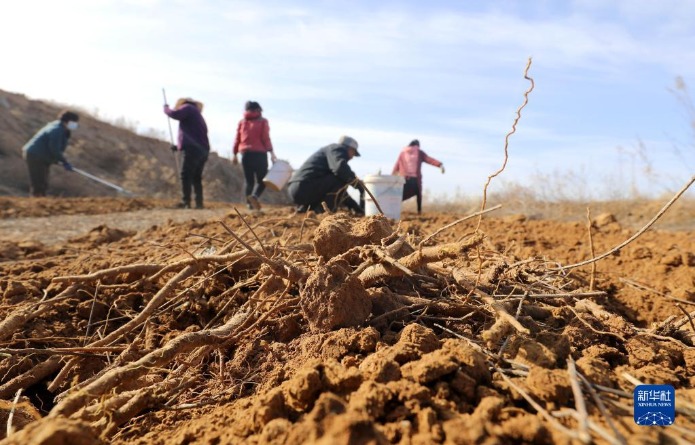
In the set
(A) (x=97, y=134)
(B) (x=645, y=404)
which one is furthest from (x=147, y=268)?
(A) (x=97, y=134)

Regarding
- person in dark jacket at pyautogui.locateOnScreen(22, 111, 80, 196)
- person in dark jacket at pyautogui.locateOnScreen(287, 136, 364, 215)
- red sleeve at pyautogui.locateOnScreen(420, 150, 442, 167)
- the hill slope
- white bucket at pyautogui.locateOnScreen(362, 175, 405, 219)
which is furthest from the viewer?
the hill slope

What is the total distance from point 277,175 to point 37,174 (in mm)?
6375

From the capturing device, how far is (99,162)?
16594 mm

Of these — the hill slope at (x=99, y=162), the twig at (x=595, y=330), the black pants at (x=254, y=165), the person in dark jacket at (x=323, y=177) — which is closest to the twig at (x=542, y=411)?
the twig at (x=595, y=330)

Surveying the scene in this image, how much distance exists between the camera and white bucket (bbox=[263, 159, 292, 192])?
6965 millimetres

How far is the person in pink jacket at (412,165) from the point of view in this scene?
8.70 meters

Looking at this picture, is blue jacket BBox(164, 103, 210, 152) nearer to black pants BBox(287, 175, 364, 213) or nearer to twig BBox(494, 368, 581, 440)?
black pants BBox(287, 175, 364, 213)

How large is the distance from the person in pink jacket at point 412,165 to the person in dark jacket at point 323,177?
7.33 feet

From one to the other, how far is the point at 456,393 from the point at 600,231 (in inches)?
163

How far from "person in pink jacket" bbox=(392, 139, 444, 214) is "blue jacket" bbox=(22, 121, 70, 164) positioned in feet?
21.8

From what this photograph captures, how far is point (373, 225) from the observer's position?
2.03 meters

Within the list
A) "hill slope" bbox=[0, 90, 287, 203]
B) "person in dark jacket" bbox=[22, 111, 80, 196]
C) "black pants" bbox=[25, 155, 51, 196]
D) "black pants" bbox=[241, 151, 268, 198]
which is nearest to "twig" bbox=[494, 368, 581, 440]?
"black pants" bbox=[241, 151, 268, 198]

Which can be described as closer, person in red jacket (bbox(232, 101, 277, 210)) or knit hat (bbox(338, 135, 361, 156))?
knit hat (bbox(338, 135, 361, 156))

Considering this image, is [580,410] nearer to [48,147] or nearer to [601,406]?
[601,406]
